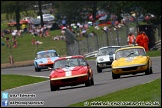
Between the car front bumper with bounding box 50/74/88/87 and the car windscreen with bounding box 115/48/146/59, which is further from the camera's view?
the car windscreen with bounding box 115/48/146/59

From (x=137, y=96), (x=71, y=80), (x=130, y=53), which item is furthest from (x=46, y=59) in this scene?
(x=137, y=96)

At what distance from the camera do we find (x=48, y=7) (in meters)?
108

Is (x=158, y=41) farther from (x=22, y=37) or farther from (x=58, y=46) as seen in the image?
(x=22, y=37)

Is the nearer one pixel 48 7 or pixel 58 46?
pixel 58 46

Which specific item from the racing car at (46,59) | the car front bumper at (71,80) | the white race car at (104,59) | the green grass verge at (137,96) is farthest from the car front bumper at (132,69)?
the racing car at (46,59)

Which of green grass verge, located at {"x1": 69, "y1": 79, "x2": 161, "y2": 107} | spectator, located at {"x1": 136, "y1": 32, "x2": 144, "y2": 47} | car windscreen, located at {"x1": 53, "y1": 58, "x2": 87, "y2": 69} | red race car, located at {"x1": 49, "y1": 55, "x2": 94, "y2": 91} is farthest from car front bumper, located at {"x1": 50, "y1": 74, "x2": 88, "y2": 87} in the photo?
spectator, located at {"x1": 136, "y1": 32, "x2": 144, "y2": 47}

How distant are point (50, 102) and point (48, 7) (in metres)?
91.5

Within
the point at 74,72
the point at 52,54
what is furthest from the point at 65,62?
the point at 52,54

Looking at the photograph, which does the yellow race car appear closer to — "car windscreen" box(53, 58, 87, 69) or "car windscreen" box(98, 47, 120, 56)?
"car windscreen" box(53, 58, 87, 69)

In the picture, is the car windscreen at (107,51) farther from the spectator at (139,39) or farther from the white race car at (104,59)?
the spectator at (139,39)

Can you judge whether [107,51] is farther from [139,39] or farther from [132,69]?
[139,39]

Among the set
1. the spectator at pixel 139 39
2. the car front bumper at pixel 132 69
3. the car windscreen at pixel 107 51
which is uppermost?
the spectator at pixel 139 39

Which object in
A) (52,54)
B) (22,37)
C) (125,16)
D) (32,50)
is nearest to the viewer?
(52,54)

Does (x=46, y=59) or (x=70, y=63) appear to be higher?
(x=70, y=63)
